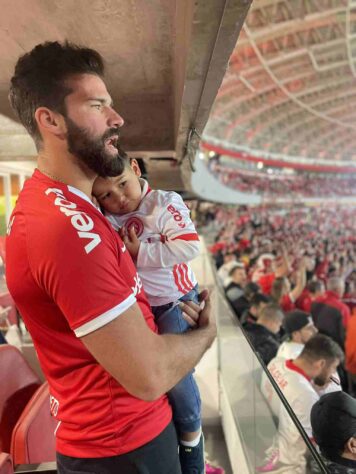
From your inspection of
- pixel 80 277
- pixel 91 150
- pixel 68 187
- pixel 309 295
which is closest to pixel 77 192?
pixel 68 187

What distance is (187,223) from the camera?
1.81m

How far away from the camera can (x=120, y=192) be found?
1.79 m

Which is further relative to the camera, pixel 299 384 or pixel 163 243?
pixel 299 384

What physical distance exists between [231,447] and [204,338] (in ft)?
8.74

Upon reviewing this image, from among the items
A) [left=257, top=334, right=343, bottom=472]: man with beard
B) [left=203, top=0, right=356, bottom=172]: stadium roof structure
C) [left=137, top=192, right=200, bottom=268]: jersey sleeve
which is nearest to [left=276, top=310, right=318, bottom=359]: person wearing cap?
[left=257, top=334, right=343, bottom=472]: man with beard

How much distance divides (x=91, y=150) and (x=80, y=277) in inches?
16.0

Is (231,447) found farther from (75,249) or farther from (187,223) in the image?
(75,249)

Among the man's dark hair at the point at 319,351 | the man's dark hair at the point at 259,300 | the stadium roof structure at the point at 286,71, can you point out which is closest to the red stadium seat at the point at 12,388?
the man's dark hair at the point at 319,351

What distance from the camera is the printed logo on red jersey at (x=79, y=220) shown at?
3.79ft

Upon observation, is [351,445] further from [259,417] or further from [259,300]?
[259,300]

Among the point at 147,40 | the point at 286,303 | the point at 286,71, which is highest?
the point at 286,71

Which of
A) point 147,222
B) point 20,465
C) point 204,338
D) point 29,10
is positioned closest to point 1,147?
point 29,10

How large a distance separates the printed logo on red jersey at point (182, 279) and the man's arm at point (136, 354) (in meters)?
0.52

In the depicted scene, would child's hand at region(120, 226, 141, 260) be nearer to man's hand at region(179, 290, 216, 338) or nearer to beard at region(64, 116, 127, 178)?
man's hand at region(179, 290, 216, 338)
